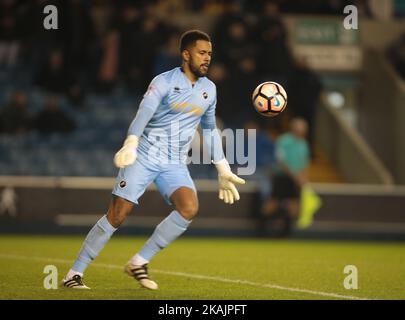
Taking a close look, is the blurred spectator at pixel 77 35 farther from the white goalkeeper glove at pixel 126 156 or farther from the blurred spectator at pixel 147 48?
the white goalkeeper glove at pixel 126 156

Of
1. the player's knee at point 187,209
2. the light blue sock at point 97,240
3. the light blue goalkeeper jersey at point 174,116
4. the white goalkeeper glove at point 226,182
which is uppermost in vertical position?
the light blue goalkeeper jersey at point 174,116

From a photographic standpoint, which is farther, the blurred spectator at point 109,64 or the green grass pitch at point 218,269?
the blurred spectator at point 109,64

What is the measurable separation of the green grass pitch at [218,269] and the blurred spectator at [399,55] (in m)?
6.66

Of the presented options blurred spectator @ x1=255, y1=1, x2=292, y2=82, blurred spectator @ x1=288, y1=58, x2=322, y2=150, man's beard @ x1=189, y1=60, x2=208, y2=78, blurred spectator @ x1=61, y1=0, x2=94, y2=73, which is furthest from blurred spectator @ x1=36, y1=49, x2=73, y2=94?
man's beard @ x1=189, y1=60, x2=208, y2=78

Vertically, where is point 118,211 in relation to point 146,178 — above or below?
below

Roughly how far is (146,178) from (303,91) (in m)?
11.0

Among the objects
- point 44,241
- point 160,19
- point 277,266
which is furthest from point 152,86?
point 160,19

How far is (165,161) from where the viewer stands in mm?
8508

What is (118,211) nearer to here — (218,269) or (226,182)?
(226,182)

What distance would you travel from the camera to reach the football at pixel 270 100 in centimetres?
923

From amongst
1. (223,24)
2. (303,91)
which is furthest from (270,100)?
(223,24)

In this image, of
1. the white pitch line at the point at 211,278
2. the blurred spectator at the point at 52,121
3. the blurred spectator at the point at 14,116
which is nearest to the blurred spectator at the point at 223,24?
the blurred spectator at the point at 52,121

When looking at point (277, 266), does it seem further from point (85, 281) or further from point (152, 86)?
point (152, 86)
